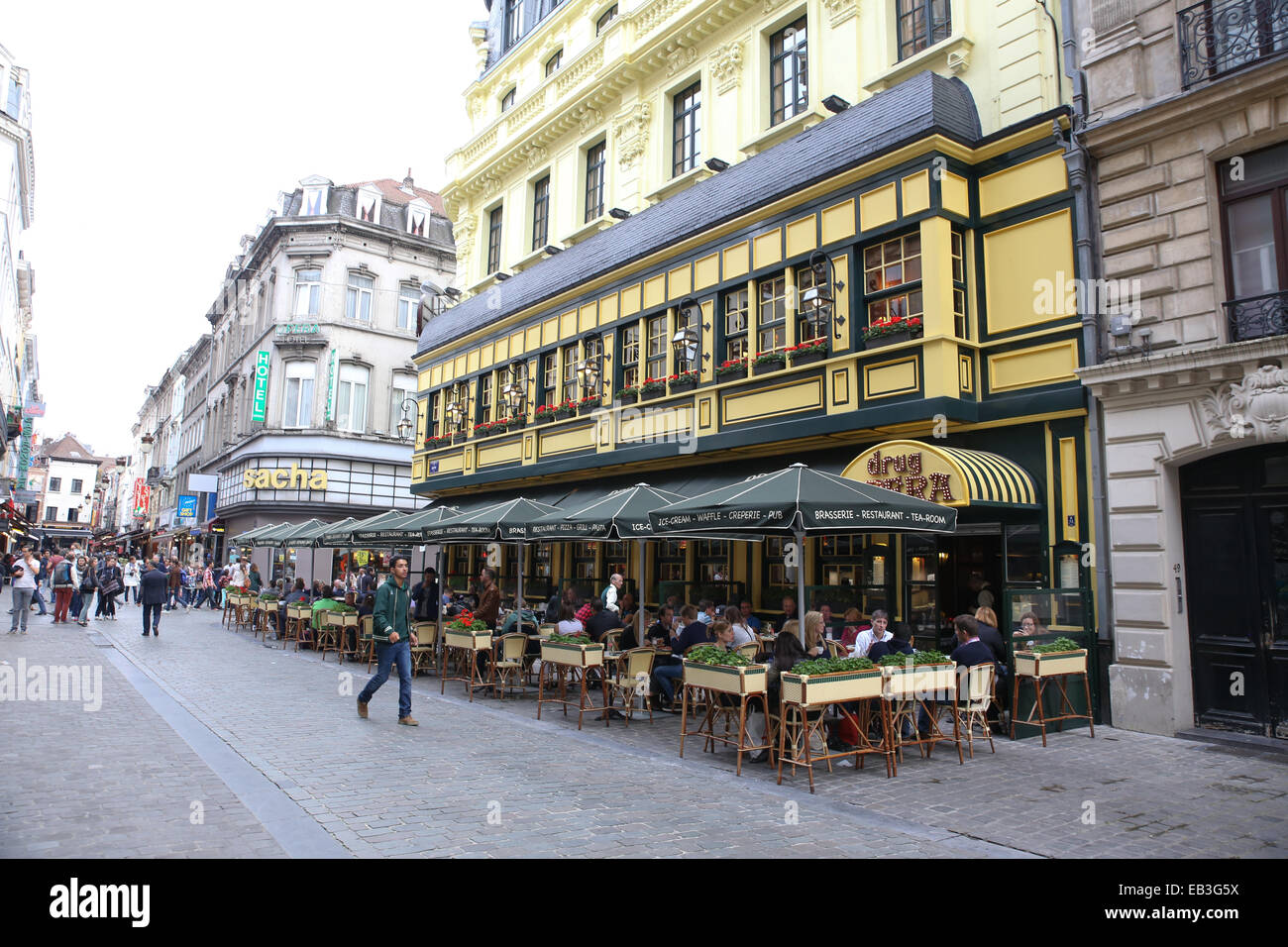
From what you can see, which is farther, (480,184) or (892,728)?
(480,184)

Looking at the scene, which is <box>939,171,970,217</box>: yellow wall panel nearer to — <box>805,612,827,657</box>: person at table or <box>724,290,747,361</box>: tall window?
<box>724,290,747,361</box>: tall window

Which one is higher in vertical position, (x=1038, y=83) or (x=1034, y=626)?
(x=1038, y=83)

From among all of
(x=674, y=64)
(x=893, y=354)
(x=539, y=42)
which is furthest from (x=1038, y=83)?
(x=539, y=42)

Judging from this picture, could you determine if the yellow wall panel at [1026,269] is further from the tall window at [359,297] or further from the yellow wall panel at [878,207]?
the tall window at [359,297]

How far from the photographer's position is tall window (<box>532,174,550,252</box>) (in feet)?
73.6

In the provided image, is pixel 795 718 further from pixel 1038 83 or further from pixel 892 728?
pixel 1038 83

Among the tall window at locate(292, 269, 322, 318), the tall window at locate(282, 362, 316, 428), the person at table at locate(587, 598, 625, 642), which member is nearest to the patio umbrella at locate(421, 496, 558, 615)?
the person at table at locate(587, 598, 625, 642)

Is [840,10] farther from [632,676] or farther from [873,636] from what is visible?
[632,676]

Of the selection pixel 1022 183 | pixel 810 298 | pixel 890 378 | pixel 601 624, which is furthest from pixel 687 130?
pixel 601 624

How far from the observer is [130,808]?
19.7 ft

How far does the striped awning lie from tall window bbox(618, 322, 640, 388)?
6912 millimetres

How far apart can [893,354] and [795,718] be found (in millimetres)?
6002

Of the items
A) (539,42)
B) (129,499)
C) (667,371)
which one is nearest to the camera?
(667,371)

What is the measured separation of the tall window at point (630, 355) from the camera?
58.6ft
